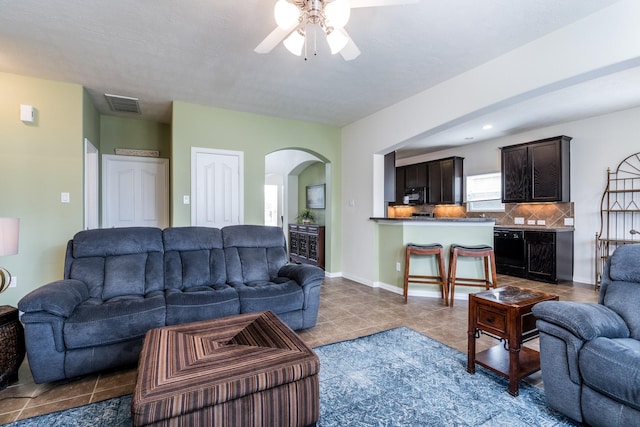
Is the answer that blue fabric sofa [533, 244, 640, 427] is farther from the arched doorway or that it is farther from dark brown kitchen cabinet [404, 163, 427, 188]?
the arched doorway

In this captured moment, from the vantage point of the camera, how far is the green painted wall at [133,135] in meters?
4.73


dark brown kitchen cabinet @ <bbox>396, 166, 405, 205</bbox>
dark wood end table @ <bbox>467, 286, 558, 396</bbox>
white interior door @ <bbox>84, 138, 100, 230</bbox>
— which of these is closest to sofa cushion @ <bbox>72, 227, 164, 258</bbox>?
white interior door @ <bbox>84, 138, 100, 230</bbox>

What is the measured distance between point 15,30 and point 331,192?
13.6 feet

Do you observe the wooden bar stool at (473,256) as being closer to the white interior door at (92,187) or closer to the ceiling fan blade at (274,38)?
the ceiling fan blade at (274,38)

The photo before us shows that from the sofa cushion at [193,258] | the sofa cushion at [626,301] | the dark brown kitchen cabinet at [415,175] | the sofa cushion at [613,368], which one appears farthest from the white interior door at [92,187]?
the dark brown kitchen cabinet at [415,175]

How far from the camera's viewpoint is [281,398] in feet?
4.75

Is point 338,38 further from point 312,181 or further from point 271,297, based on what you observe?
point 312,181

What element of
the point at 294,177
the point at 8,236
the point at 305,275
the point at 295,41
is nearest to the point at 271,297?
the point at 305,275

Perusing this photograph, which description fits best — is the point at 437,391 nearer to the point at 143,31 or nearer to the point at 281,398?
the point at 281,398

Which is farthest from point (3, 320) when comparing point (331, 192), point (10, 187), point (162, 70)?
point (331, 192)

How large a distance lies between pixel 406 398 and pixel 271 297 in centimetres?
134

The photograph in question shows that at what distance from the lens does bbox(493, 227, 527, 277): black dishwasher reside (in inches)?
207

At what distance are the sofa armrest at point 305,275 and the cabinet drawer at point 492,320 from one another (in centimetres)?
141

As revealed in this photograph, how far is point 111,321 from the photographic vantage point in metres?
2.14
